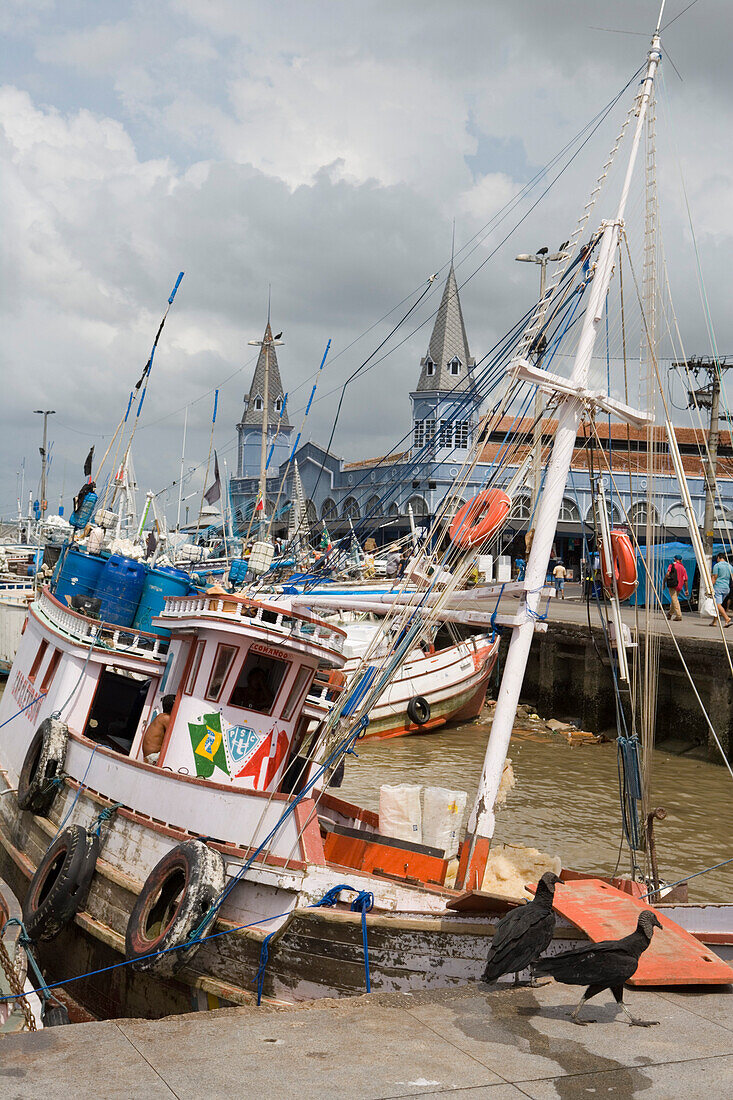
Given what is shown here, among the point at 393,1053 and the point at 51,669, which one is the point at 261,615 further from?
the point at 393,1053

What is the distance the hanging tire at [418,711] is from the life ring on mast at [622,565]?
1484 cm

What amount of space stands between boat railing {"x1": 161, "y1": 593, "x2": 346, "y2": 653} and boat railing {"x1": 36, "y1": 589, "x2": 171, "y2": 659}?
1.69 metres

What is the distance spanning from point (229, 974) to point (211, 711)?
3.06 m

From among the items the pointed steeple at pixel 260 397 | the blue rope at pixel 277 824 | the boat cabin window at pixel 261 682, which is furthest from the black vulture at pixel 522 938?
the pointed steeple at pixel 260 397

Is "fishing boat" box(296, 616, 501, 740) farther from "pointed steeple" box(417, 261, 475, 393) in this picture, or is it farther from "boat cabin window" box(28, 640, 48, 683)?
"pointed steeple" box(417, 261, 475, 393)

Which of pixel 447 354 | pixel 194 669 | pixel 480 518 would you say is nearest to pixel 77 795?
pixel 194 669

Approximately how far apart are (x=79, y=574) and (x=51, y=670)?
5.75 feet

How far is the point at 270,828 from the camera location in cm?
921

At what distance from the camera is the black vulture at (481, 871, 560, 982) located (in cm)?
689

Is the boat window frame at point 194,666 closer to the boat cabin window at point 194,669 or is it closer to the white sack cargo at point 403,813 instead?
the boat cabin window at point 194,669

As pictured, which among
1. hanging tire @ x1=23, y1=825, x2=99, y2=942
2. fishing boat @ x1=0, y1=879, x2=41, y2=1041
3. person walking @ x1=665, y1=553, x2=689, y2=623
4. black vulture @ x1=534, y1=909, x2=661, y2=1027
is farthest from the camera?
person walking @ x1=665, y1=553, x2=689, y2=623

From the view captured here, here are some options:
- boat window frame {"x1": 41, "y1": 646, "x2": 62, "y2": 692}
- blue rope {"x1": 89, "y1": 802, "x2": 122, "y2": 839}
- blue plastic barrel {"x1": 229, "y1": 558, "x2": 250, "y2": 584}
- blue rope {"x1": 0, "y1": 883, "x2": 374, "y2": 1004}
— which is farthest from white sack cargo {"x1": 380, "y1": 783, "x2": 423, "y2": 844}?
blue plastic barrel {"x1": 229, "y1": 558, "x2": 250, "y2": 584}

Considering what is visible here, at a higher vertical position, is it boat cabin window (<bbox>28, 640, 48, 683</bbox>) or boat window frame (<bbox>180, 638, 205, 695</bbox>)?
boat window frame (<bbox>180, 638, 205, 695</bbox>)

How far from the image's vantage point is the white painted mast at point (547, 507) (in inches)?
360
